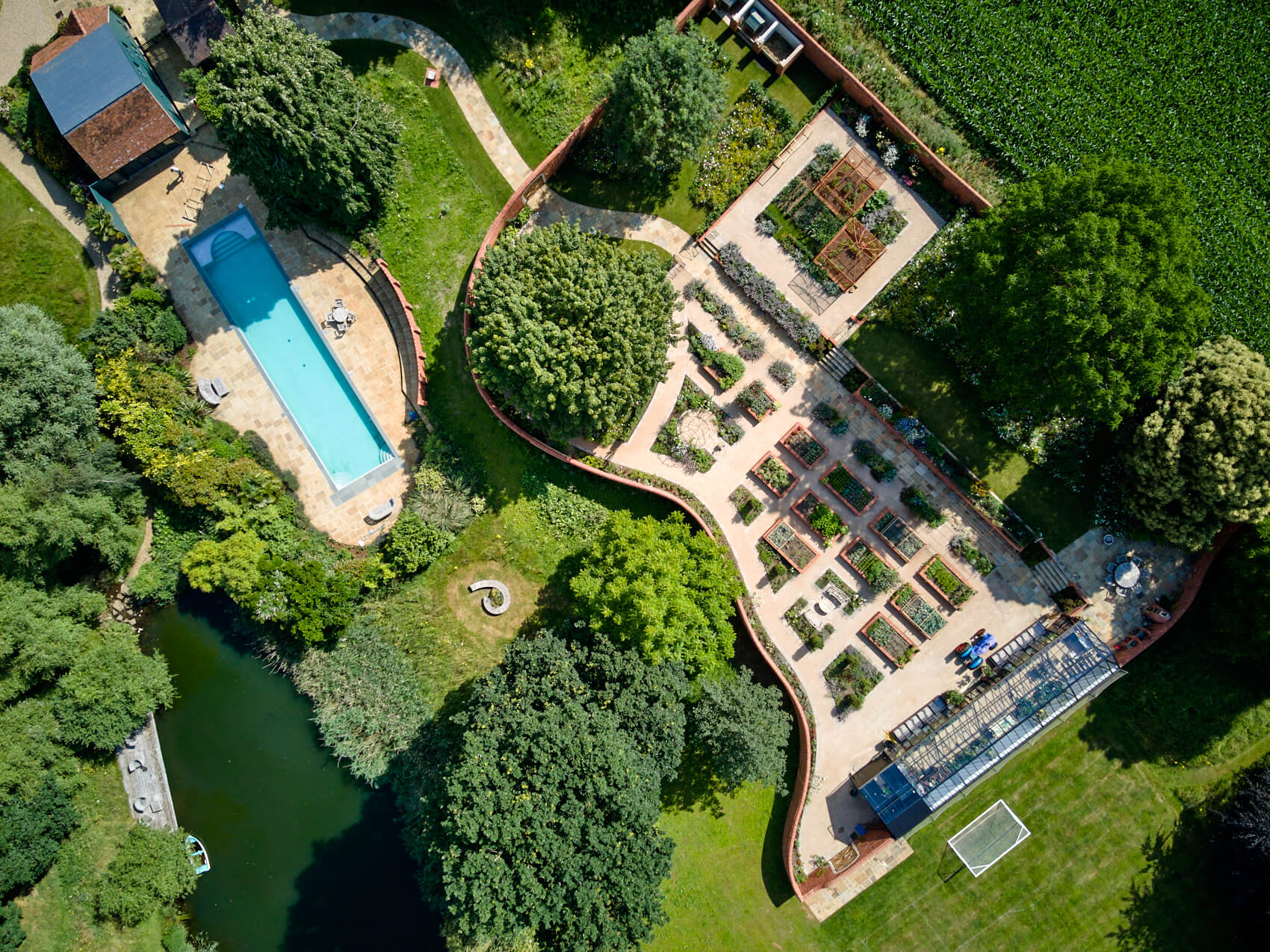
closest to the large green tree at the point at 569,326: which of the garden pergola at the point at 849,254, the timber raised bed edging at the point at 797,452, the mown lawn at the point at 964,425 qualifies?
the timber raised bed edging at the point at 797,452

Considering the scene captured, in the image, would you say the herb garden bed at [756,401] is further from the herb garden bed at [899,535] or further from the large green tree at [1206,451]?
the large green tree at [1206,451]

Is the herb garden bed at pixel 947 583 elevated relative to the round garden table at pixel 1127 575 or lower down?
lower down

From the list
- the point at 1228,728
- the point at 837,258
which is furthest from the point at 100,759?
the point at 1228,728

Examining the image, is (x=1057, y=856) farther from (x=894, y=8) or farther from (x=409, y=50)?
(x=409, y=50)

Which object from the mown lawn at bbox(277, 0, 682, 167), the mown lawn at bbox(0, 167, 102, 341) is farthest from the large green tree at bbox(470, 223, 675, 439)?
the mown lawn at bbox(0, 167, 102, 341)

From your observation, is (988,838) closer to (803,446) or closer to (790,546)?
(790,546)

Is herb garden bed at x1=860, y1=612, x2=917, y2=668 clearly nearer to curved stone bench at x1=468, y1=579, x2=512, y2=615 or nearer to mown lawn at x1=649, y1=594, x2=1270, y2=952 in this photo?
mown lawn at x1=649, y1=594, x2=1270, y2=952

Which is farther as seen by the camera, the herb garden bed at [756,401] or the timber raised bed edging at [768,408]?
the timber raised bed edging at [768,408]
